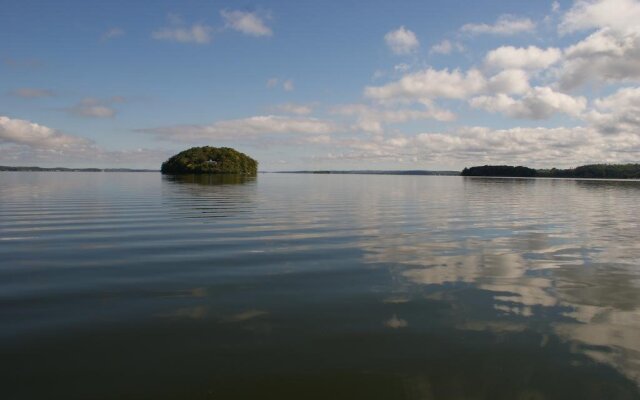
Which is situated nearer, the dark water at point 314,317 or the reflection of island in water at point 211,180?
the dark water at point 314,317

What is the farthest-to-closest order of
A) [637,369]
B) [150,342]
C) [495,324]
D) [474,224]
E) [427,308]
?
[474,224] → [427,308] → [495,324] → [150,342] → [637,369]

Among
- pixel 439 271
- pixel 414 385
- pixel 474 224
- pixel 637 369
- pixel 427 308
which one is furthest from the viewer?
pixel 474 224

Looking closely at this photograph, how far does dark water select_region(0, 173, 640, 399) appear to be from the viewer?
6.78 m

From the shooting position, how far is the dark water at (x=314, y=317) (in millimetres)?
6777

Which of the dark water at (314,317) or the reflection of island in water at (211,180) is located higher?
the reflection of island in water at (211,180)

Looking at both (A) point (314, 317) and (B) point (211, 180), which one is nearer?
(A) point (314, 317)

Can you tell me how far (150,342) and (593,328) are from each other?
9.34m

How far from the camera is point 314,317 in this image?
381 inches

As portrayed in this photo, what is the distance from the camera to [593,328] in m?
9.30

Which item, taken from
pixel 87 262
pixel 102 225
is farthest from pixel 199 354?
pixel 102 225

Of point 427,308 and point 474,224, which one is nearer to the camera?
point 427,308

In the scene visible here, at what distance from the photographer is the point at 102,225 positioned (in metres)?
23.9

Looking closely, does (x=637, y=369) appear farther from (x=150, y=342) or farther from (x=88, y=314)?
(x=88, y=314)

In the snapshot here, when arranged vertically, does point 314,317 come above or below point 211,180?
below
